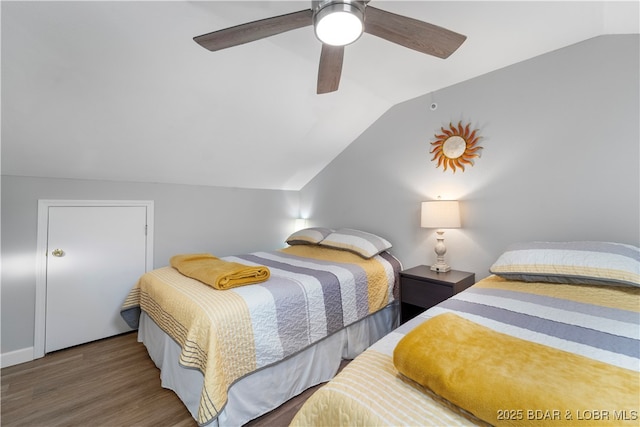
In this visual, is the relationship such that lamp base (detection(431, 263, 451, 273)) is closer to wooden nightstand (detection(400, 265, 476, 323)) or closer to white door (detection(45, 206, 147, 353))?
wooden nightstand (detection(400, 265, 476, 323))

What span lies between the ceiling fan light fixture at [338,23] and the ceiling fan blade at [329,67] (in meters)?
0.12

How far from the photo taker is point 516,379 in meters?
0.71

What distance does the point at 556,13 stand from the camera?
5.34ft

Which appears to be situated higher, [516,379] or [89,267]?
[516,379]

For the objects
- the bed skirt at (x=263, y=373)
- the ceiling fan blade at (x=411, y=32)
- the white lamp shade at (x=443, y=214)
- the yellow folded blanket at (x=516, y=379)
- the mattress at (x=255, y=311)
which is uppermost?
the ceiling fan blade at (x=411, y=32)

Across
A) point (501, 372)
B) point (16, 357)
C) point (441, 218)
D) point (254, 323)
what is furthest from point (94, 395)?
point (441, 218)

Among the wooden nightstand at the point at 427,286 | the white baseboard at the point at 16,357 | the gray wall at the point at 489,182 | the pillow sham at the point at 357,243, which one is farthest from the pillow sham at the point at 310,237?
the white baseboard at the point at 16,357

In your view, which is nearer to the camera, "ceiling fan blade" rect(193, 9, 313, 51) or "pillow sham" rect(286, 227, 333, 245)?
"ceiling fan blade" rect(193, 9, 313, 51)

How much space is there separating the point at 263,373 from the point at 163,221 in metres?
1.96

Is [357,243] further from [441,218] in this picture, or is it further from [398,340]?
[398,340]

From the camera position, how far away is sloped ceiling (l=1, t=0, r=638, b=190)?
1.55m

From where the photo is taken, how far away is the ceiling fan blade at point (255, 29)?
48.4 inches

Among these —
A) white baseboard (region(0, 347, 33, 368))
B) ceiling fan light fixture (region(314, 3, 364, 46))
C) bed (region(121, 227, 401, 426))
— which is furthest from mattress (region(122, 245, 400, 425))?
ceiling fan light fixture (region(314, 3, 364, 46))

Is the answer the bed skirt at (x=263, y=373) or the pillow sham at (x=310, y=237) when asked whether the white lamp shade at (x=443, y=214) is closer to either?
the bed skirt at (x=263, y=373)
